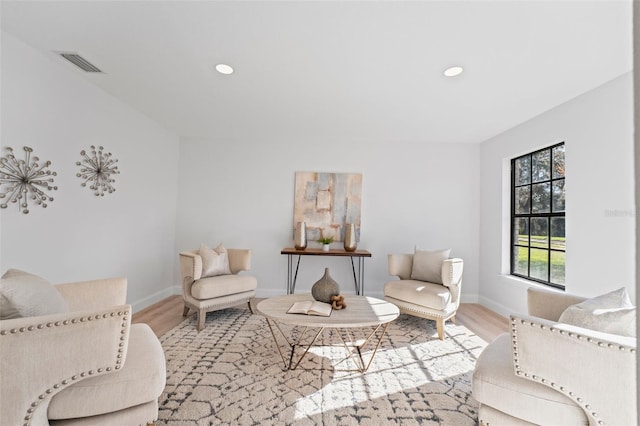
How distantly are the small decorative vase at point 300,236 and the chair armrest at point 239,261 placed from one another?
2.36 feet

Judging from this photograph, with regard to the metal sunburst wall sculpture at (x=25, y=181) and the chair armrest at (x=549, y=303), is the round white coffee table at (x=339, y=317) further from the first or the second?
Result: the metal sunburst wall sculpture at (x=25, y=181)

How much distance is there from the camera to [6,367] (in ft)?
3.55

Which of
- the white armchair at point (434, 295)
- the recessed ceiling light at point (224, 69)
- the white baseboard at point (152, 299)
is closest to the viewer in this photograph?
the recessed ceiling light at point (224, 69)

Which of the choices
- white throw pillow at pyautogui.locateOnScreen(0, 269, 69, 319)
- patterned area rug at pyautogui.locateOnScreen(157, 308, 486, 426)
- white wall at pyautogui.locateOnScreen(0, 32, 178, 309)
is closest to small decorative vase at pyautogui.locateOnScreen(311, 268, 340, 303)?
patterned area rug at pyautogui.locateOnScreen(157, 308, 486, 426)

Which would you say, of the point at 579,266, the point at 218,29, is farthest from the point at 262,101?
the point at 579,266

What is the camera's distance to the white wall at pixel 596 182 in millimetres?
2322

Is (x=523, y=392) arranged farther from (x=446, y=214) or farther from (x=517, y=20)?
(x=446, y=214)

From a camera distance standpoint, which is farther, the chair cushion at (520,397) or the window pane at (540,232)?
the window pane at (540,232)

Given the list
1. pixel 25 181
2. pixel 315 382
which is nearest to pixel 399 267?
pixel 315 382

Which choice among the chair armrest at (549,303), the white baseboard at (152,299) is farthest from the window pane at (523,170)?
the white baseboard at (152,299)

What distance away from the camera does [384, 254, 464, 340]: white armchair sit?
287cm

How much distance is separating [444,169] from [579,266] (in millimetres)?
2093

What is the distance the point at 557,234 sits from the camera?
3.08m

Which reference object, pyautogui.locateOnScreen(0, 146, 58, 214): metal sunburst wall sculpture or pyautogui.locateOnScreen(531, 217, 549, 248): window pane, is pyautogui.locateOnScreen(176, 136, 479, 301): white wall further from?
pyautogui.locateOnScreen(0, 146, 58, 214): metal sunburst wall sculpture
